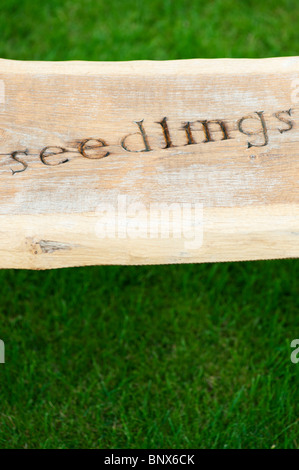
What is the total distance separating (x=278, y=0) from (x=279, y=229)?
2.11 metres

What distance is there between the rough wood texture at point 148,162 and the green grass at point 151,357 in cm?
62

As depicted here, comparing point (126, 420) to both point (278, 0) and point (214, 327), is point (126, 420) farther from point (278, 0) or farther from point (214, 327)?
point (278, 0)

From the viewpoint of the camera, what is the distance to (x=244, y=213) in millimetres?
1195

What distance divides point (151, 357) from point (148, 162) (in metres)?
0.75

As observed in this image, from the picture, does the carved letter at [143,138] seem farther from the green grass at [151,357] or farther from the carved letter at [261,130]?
the green grass at [151,357]

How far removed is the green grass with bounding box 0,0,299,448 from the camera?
1563 mm

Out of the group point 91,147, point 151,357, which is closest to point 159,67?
point 91,147

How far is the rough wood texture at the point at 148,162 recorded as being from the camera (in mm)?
1180

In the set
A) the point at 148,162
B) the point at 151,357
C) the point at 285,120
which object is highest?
the point at 285,120

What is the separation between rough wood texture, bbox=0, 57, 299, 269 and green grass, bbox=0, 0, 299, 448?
2.03ft

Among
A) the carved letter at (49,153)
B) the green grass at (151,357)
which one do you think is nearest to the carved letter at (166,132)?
the carved letter at (49,153)

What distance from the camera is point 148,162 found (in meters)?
1.28

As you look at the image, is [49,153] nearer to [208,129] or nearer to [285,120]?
[208,129]

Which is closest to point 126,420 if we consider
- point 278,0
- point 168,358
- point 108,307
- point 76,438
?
point 76,438
